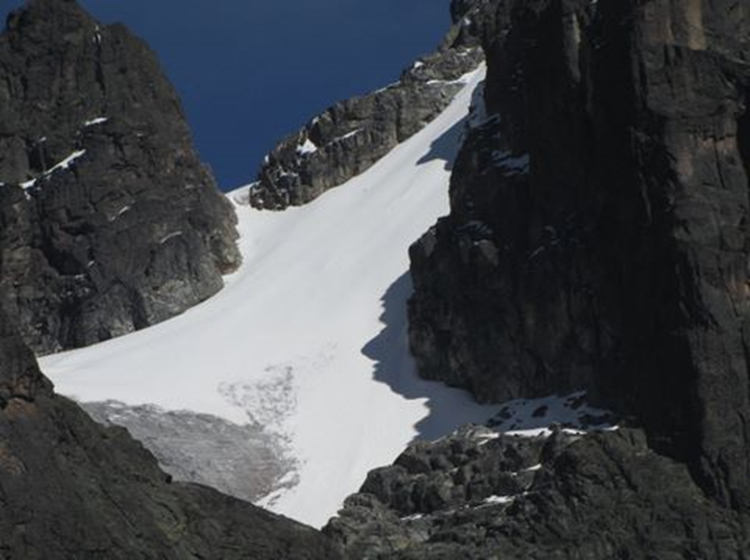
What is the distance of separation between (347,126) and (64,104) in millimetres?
18701

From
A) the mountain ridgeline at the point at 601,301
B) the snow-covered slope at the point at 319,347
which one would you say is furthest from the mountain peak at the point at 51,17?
the mountain ridgeline at the point at 601,301

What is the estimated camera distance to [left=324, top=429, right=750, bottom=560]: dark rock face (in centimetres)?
7012

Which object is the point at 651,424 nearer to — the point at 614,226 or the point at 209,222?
the point at 614,226

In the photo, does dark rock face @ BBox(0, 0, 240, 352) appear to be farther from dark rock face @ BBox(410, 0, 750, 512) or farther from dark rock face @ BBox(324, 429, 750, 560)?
dark rock face @ BBox(324, 429, 750, 560)

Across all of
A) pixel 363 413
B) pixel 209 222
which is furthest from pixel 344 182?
pixel 363 413

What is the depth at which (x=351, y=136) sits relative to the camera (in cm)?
13738

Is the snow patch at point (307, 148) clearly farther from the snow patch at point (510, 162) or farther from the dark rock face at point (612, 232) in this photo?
the snow patch at point (510, 162)

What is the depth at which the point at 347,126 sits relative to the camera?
5443 inches

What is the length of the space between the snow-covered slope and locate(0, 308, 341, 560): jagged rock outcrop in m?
21.5

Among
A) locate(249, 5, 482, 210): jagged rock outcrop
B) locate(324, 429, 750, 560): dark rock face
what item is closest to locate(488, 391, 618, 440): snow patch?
locate(324, 429, 750, 560): dark rock face

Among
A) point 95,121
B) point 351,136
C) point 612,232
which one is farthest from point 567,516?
point 351,136

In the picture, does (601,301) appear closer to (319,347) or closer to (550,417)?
(550,417)

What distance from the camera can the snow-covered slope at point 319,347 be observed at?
96.8m

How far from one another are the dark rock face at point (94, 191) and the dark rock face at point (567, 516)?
136 feet
